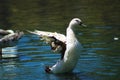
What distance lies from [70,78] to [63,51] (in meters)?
0.91

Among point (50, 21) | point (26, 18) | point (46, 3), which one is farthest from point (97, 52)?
point (46, 3)

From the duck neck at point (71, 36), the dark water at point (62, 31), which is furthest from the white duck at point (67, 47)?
the dark water at point (62, 31)

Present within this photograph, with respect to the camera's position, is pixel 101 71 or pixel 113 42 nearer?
pixel 101 71

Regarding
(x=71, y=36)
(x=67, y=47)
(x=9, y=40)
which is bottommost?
(x=9, y=40)

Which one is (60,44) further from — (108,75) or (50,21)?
(50,21)

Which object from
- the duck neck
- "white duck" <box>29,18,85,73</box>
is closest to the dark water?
"white duck" <box>29,18,85,73</box>

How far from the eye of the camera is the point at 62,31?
81.4ft

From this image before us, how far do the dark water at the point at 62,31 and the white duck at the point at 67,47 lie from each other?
0.27 m

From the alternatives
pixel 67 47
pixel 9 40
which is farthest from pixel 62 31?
pixel 67 47

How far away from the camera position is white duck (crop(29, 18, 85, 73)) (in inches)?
641

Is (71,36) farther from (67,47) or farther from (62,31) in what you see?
(62,31)

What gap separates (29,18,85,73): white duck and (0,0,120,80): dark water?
0.27 metres

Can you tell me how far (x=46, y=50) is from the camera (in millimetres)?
20234

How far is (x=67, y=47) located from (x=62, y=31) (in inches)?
335
